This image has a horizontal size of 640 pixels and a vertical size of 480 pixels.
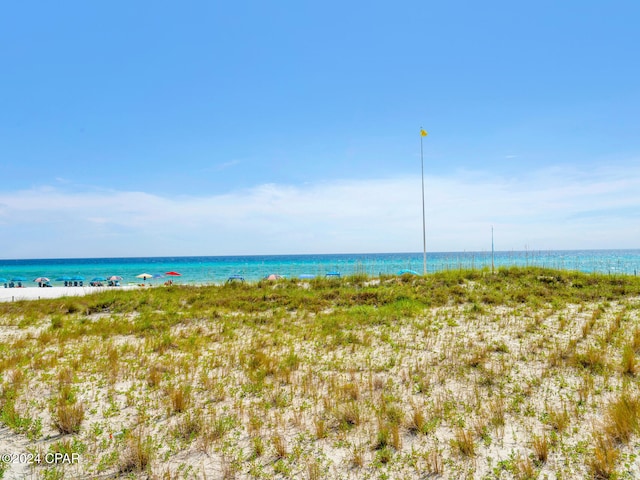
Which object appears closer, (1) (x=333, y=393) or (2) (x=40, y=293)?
(1) (x=333, y=393)

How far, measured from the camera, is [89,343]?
A: 10.3 m

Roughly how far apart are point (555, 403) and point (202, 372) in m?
6.65

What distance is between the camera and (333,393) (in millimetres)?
6781

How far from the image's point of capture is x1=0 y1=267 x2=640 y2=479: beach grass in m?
4.89

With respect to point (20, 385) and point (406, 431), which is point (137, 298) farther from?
point (406, 431)

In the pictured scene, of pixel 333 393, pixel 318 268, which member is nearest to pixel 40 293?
pixel 318 268

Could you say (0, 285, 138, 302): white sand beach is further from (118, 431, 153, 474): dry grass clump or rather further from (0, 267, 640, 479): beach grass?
(118, 431, 153, 474): dry grass clump

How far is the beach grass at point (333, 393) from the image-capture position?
16.1ft

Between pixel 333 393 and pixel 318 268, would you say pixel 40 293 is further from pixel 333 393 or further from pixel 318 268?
pixel 333 393

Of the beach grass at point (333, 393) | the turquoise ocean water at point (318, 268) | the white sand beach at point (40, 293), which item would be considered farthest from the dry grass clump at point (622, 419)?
the white sand beach at point (40, 293)

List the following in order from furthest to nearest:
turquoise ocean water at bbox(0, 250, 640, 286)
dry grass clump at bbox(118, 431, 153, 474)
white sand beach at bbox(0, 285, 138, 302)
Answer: turquoise ocean water at bbox(0, 250, 640, 286), white sand beach at bbox(0, 285, 138, 302), dry grass clump at bbox(118, 431, 153, 474)

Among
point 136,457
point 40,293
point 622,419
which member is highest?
point 622,419

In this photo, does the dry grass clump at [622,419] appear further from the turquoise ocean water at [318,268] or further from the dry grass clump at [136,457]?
the turquoise ocean water at [318,268]

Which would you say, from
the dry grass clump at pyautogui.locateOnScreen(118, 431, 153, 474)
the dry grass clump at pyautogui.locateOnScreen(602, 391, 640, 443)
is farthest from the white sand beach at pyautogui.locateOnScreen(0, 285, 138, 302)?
the dry grass clump at pyautogui.locateOnScreen(602, 391, 640, 443)
